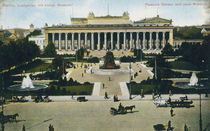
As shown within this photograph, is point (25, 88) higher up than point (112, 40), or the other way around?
point (112, 40)

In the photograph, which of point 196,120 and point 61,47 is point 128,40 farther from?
point 196,120

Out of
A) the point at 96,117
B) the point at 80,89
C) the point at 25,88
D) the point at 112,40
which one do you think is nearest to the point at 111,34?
the point at 112,40

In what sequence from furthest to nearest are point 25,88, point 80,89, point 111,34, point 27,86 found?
1. point 111,34
2. point 27,86
3. point 25,88
4. point 80,89

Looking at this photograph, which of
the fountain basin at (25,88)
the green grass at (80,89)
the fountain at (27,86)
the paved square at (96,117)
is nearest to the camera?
the paved square at (96,117)

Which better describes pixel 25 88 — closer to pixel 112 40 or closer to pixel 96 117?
pixel 96 117

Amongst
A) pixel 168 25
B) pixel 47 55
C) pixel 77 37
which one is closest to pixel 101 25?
pixel 77 37

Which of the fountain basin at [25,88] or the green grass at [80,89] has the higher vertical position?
the fountain basin at [25,88]

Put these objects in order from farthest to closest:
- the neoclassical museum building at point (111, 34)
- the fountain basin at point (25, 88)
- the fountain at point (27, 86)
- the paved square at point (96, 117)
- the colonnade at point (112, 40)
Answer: the colonnade at point (112, 40)
the neoclassical museum building at point (111, 34)
the fountain at point (27, 86)
the fountain basin at point (25, 88)
the paved square at point (96, 117)

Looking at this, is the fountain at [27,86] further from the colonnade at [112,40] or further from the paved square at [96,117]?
the colonnade at [112,40]

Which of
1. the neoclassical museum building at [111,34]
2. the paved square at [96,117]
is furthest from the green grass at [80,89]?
the neoclassical museum building at [111,34]
